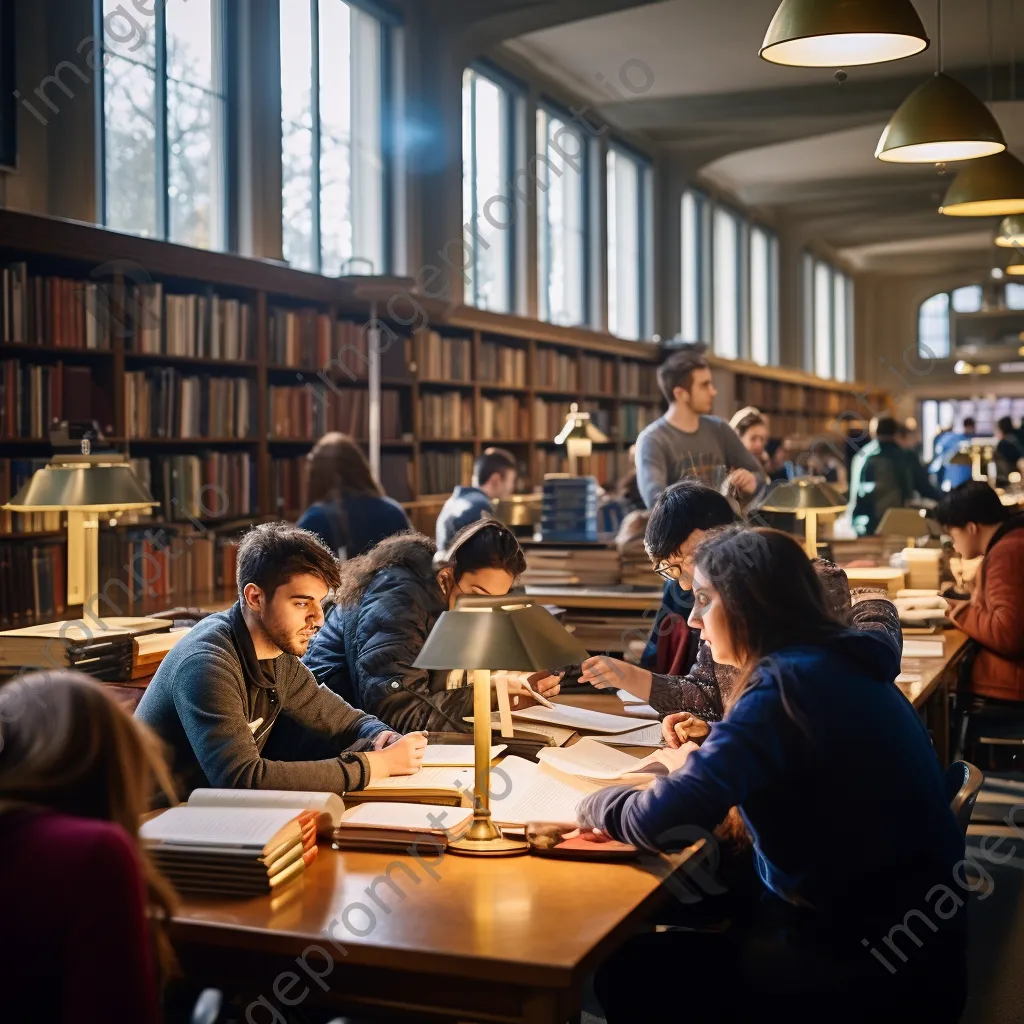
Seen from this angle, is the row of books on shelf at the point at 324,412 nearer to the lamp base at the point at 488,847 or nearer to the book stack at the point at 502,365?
the book stack at the point at 502,365

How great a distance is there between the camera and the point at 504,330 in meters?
9.50

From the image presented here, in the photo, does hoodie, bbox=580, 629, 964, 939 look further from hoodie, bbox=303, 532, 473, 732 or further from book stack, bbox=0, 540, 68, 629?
book stack, bbox=0, 540, 68, 629

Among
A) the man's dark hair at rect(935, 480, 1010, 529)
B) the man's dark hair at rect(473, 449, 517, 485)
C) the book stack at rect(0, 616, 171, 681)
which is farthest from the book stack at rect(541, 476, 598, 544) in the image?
the book stack at rect(0, 616, 171, 681)

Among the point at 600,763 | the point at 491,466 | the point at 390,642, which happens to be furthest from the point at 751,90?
the point at 600,763

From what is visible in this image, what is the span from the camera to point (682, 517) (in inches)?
125

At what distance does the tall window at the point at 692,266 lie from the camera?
1500 cm

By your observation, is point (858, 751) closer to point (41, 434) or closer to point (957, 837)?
point (957, 837)

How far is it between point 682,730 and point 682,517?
0.62 meters

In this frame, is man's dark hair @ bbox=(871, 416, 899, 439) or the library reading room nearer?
the library reading room

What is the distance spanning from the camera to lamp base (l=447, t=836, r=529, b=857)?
2.13 m

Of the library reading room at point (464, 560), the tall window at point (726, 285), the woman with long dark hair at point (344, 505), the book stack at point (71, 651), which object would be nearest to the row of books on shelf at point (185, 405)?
the library reading room at point (464, 560)

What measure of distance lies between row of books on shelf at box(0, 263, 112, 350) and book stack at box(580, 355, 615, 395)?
233 inches

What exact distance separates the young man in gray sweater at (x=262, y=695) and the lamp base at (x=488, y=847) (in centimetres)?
38

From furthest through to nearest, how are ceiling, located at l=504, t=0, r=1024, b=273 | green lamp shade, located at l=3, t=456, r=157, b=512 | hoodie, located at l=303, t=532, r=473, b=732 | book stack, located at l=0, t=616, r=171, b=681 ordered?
ceiling, located at l=504, t=0, r=1024, b=273 < green lamp shade, located at l=3, t=456, r=157, b=512 < book stack, located at l=0, t=616, r=171, b=681 < hoodie, located at l=303, t=532, r=473, b=732
